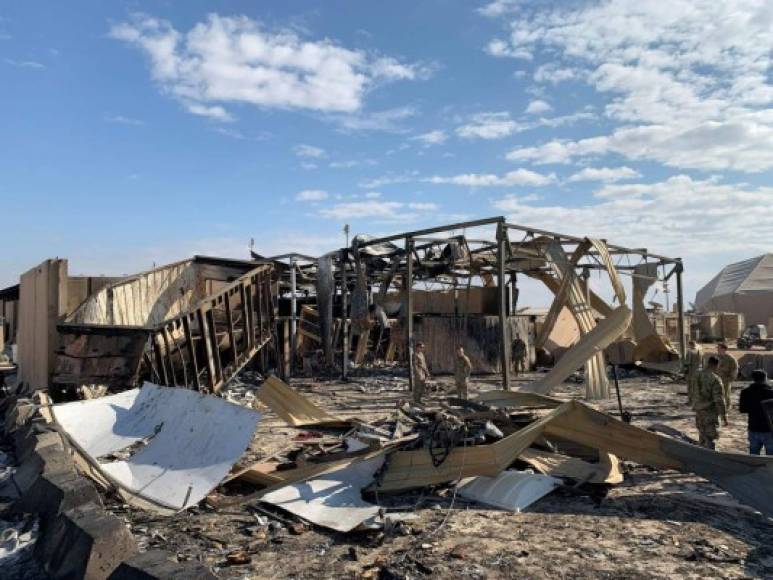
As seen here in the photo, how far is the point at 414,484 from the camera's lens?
257 inches

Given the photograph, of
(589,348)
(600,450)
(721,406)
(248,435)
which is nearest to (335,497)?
(248,435)

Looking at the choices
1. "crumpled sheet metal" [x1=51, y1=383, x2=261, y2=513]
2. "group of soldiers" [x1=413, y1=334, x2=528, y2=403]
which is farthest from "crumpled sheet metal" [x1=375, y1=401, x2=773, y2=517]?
"group of soldiers" [x1=413, y1=334, x2=528, y2=403]

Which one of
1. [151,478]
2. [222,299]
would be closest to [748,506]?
[151,478]

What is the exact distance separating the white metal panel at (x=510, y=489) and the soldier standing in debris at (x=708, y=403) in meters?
2.82

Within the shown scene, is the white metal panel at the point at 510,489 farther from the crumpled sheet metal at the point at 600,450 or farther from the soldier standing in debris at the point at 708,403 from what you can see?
the soldier standing in debris at the point at 708,403

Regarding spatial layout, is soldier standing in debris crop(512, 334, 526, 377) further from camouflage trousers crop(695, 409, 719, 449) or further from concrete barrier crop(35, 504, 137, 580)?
concrete barrier crop(35, 504, 137, 580)

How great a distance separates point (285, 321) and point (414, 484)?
12.2 metres

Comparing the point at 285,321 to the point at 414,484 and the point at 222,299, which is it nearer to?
the point at 222,299

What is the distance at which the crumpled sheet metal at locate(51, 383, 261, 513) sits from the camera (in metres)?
6.13

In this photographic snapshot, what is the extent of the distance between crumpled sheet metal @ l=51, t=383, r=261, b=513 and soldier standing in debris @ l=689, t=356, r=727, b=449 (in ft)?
19.0

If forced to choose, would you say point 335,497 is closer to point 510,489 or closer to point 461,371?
point 510,489

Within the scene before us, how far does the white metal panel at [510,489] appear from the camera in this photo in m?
6.24

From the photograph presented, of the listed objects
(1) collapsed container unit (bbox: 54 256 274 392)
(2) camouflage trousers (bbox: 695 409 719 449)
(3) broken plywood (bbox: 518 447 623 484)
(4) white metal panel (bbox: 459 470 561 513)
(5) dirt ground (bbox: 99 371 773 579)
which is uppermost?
(1) collapsed container unit (bbox: 54 256 274 392)

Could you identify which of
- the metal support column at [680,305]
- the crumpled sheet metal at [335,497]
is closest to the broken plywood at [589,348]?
the crumpled sheet metal at [335,497]
